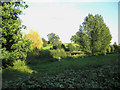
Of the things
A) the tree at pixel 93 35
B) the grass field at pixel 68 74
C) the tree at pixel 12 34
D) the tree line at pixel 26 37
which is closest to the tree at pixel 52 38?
the tree line at pixel 26 37

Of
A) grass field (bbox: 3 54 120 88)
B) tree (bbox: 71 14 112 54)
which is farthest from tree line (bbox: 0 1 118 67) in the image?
grass field (bbox: 3 54 120 88)

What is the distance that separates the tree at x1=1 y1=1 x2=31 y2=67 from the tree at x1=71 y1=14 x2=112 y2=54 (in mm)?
11469

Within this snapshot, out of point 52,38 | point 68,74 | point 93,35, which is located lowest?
point 68,74

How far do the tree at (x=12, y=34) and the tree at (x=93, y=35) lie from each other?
11.5 m

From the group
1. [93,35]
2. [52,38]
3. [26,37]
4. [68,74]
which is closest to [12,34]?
[26,37]

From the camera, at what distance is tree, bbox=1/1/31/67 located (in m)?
6.86

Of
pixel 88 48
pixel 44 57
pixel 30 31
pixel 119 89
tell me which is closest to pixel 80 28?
pixel 88 48

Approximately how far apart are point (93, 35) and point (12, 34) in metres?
14.0

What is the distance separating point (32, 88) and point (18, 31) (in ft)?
17.0

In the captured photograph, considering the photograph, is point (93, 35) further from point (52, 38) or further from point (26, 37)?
point (52, 38)

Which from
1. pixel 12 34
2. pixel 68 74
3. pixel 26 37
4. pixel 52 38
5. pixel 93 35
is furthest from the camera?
pixel 52 38

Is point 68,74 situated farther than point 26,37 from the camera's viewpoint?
No

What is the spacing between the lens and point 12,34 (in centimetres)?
741

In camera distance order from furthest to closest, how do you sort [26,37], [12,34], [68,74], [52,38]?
[52,38], [26,37], [12,34], [68,74]
